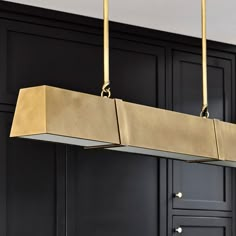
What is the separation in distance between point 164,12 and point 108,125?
1824mm

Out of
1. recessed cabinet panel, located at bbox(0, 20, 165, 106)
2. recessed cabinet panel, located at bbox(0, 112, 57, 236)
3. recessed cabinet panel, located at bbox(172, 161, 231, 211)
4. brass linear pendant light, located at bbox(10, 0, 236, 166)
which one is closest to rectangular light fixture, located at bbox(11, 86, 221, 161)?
brass linear pendant light, located at bbox(10, 0, 236, 166)

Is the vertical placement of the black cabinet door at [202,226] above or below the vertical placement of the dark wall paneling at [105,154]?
below

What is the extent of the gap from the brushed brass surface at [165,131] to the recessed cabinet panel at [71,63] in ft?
4.73

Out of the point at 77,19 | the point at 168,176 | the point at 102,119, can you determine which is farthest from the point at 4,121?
the point at 102,119

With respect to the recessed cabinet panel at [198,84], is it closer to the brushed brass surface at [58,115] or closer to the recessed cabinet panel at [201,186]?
the recessed cabinet panel at [201,186]

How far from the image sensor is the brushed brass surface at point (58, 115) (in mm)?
1398

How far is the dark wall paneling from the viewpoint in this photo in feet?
10.2

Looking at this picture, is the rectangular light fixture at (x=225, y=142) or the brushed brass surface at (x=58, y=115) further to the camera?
the rectangular light fixture at (x=225, y=142)

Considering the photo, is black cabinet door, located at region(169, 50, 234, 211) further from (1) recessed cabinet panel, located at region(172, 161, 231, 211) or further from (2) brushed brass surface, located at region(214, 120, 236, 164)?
(2) brushed brass surface, located at region(214, 120, 236, 164)

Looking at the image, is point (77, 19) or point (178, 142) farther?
point (77, 19)

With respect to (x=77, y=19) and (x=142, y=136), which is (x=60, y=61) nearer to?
(x=77, y=19)

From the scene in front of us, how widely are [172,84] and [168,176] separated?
1.73 ft

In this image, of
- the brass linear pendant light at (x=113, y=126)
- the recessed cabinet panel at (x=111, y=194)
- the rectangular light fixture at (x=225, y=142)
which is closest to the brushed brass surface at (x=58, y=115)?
the brass linear pendant light at (x=113, y=126)

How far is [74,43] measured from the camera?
3350 mm
